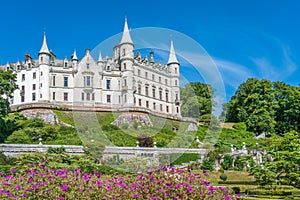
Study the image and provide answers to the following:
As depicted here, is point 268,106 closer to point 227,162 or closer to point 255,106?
point 255,106

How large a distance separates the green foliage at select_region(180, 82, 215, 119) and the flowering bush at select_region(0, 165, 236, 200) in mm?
2523

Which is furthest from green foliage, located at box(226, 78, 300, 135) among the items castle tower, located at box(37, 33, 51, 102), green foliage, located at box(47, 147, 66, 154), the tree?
green foliage, located at box(47, 147, 66, 154)

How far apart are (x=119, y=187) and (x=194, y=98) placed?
327 centimetres

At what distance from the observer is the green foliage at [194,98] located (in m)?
10.2

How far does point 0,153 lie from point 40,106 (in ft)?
55.4

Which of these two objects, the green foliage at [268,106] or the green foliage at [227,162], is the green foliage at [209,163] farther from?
the green foliage at [268,106]

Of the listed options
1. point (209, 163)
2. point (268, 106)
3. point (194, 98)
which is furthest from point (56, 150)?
point (268, 106)

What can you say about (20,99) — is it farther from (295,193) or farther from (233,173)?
(295,193)

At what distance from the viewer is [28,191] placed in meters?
8.20

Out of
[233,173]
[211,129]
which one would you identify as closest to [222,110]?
[211,129]

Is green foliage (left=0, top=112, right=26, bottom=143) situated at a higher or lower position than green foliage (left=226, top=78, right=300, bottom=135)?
lower

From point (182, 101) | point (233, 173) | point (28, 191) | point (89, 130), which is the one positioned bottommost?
point (233, 173)

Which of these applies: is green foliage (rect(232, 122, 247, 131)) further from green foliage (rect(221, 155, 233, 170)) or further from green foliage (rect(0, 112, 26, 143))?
green foliage (rect(0, 112, 26, 143))

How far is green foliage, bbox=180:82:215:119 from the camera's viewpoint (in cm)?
1022
